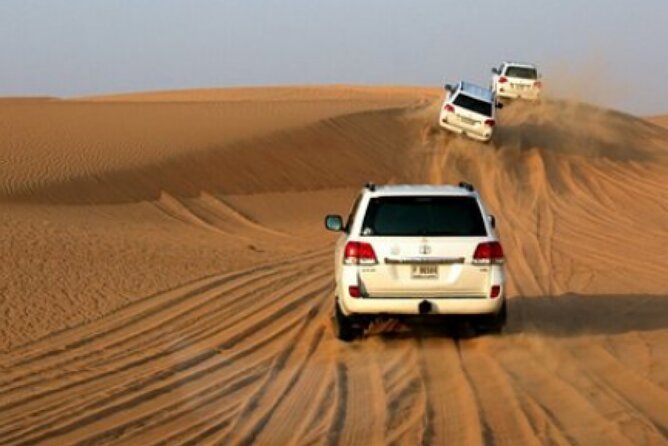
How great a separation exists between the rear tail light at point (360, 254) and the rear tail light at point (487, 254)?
0.97 m

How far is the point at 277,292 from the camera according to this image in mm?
16656

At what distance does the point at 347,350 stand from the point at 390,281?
0.78 metres

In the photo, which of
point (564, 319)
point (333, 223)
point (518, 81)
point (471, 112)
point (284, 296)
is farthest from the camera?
point (518, 81)

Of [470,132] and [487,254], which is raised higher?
[487,254]

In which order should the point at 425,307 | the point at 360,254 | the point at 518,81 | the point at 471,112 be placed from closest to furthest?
the point at 425,307 → the point at 360,254 → the point at 471,112 → the point at 518,81

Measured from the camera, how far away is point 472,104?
36844 mm

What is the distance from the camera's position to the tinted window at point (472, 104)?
36656mm

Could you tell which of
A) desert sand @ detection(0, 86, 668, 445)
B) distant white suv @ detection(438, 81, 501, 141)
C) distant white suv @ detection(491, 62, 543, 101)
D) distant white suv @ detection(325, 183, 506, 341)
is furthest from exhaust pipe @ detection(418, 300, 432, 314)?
distant white suv @ detection(491, 62, 543, 101)

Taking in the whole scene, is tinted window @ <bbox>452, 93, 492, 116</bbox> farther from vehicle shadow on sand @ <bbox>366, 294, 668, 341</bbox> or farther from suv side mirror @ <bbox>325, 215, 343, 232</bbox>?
suv side mirror @ <bbox>325, 215, 343, 232</bbox>

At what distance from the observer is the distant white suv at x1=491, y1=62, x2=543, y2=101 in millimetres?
46719

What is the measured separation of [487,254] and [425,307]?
2.57ft

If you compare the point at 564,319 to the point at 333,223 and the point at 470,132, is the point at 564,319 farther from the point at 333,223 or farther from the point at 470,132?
the point at 470,132

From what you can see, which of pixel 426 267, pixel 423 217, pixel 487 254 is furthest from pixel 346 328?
pixel 487 254

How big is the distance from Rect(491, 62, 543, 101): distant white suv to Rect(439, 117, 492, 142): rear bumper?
977 centimetres
